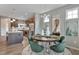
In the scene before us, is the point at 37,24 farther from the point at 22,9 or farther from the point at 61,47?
the point at 61,47

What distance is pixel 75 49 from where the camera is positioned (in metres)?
2.49

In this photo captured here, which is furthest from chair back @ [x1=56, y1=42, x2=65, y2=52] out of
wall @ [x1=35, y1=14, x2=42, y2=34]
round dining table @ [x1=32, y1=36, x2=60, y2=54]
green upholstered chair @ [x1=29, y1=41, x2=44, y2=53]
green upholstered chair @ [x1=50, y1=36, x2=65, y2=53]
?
wall @ [x1=35, y1=14, x2=42, y2=34]

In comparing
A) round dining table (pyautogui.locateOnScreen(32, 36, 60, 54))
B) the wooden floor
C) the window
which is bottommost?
the wooden floor

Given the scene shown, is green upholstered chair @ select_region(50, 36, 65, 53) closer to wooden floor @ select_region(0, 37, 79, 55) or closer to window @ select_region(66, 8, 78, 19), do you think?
wooden floor @ select_region(0, 37, 79, 55)

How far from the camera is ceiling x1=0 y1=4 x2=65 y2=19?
97.6 inches

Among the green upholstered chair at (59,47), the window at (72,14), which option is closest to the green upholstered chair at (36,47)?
the green upholstered chair at (59,47)

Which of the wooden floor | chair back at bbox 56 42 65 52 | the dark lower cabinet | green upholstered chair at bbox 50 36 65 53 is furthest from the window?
the dark lower cabinet

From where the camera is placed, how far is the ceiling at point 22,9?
2479 millimetres

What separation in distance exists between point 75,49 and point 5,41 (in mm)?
1414

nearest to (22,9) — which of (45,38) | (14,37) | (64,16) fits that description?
(14,37)

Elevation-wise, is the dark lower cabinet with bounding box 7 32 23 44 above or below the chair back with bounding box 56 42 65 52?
above

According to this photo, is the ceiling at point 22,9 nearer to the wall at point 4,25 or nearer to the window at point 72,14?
the wall at point 4,25
